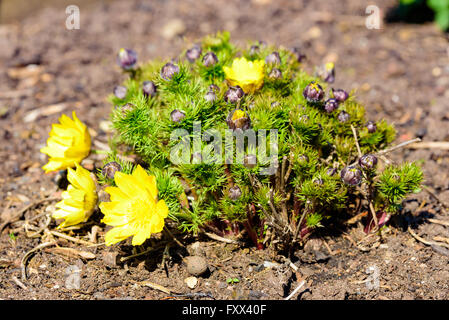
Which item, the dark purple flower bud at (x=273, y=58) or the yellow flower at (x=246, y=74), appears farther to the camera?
the dark purple flower bud at (x=273, y=58)

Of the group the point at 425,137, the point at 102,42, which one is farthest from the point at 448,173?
the point at 102,42

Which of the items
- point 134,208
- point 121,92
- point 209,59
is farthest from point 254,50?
point 134,208

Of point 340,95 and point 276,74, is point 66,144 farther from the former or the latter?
point 340,95

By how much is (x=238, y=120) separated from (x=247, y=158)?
0.19m

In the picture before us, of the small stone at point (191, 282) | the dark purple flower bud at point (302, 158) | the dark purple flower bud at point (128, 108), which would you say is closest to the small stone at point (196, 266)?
the small stone at point (191, 282)

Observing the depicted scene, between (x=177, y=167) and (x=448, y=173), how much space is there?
1974 mm

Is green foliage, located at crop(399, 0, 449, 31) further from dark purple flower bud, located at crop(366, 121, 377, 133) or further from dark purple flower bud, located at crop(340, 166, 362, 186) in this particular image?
dark purple flower bud, located at crop(340, 166, 362, 186)

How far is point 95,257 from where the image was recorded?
2881 millimetres

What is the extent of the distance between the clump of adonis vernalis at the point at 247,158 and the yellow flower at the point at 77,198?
0.21 meters

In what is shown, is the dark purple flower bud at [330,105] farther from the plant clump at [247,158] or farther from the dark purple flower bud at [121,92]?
the dark purple flower bud at [121,92]

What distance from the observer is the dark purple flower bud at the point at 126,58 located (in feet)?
10.3

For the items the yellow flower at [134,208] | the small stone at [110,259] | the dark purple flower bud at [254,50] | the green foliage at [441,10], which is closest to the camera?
the yellow flower at [134,208]

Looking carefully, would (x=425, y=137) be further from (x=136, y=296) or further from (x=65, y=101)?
(x=65, y=101)

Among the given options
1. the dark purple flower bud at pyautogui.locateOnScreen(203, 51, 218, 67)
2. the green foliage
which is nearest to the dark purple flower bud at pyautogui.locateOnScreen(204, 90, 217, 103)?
the dark purple flower bud at pyautogui.locateOnScreen(203, 51, 218, 67)
